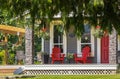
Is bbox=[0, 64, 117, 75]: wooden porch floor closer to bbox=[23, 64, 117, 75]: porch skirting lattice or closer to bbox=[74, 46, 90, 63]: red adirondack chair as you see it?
bbox=[23, 64, 117, 75]: porch skirting lattice

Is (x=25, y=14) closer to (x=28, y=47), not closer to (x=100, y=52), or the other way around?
(x=28, y=47)

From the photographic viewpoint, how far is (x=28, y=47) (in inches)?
925

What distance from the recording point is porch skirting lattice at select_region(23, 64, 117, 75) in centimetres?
2269

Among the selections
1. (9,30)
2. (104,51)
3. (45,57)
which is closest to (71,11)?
(45,57)

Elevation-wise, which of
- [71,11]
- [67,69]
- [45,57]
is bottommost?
[67,69]

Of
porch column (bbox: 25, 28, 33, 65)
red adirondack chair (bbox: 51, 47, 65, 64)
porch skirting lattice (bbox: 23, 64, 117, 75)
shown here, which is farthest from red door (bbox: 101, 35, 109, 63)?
porch column (bbox: 25, 28, 33, 65)

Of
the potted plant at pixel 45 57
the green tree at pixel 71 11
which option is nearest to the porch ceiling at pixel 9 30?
the potted plant at pixel 45 57

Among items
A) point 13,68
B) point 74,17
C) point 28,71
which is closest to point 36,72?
point 28,71

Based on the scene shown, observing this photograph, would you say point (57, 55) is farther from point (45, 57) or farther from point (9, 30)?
point (9, 30)

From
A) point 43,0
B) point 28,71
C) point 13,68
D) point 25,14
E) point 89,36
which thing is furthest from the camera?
point 89,36

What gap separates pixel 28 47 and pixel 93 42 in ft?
16.8

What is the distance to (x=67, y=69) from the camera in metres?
23.1

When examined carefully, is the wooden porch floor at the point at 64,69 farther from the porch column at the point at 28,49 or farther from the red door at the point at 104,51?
the red door at the point at 104,51

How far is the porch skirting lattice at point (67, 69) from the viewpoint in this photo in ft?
74.4
